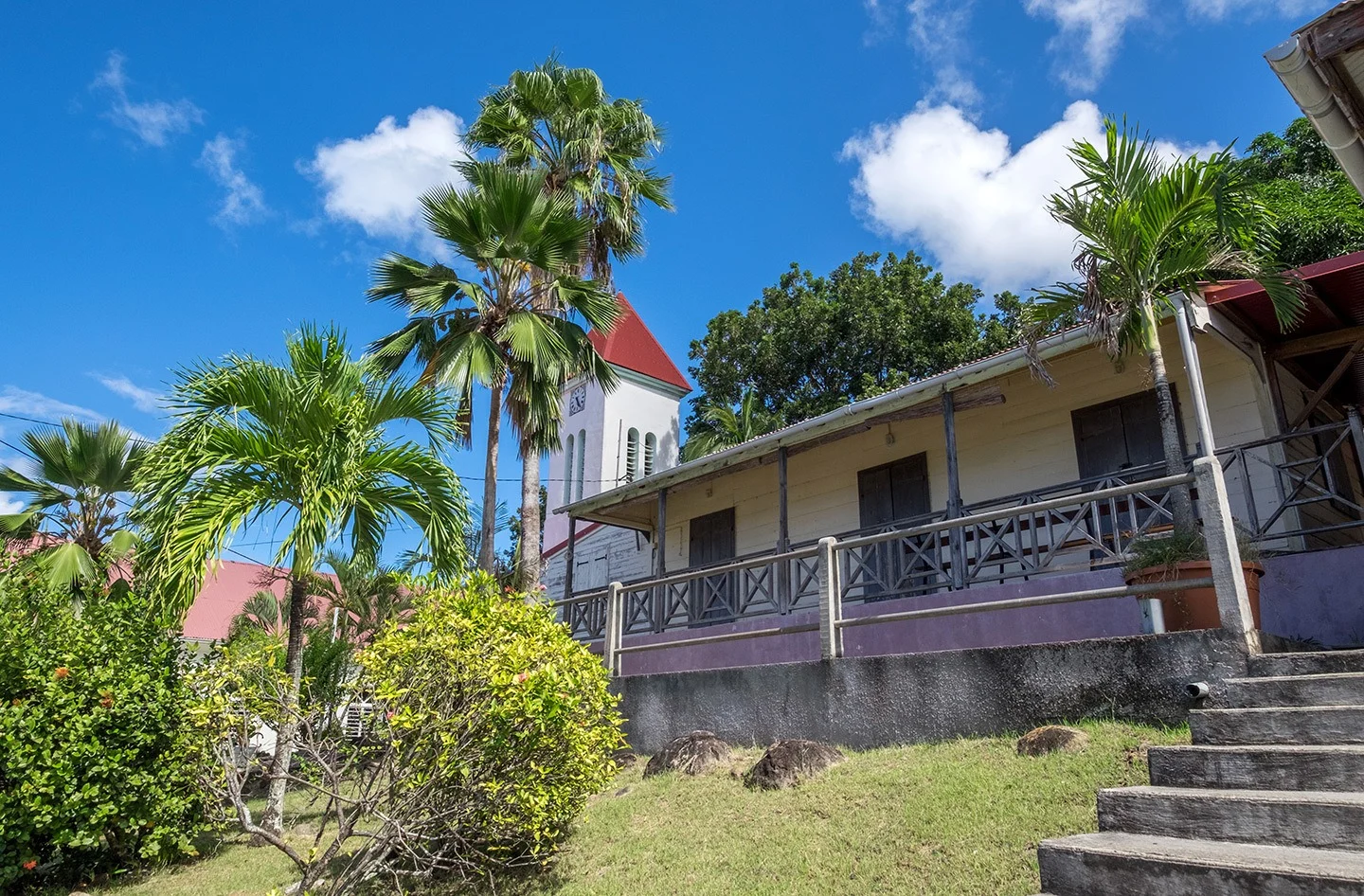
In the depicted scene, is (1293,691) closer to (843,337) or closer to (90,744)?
(90,744)

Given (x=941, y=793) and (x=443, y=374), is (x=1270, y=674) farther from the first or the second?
(x=443, y=374)

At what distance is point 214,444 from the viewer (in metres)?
8.73

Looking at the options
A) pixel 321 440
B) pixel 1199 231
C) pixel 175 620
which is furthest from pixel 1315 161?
pixel 175 620

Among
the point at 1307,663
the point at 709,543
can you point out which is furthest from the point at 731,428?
the point at 1307,663

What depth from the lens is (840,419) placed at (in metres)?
11.6

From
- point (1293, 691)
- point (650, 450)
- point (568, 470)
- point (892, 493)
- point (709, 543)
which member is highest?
point (650, 450)

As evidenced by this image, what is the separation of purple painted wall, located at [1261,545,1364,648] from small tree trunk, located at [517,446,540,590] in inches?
339

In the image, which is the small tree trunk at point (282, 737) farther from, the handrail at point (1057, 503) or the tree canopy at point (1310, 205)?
the tree canopy at point (1310, 205)

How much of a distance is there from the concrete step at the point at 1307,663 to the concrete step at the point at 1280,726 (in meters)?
0.59

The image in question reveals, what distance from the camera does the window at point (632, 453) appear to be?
2833cm

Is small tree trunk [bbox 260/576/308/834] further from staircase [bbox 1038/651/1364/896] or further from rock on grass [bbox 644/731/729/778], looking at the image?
staircase [bbox 1038/651/1364/896]

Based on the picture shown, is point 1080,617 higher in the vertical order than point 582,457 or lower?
lower

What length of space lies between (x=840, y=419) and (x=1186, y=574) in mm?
5799

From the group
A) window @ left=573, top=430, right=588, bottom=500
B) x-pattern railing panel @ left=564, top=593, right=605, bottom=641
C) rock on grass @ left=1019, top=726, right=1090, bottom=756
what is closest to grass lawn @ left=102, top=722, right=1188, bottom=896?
rock on grass @ left=1019, top=726, right=1090, bottom=756
